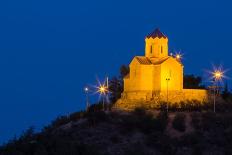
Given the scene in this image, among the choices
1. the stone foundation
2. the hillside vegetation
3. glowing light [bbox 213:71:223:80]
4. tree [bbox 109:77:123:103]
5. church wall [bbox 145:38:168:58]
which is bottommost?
the hillside vegetation

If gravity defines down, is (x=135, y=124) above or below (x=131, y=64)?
below

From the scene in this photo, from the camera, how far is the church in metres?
71.4

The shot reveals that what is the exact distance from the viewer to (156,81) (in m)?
71.9

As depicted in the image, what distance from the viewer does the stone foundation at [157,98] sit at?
71.0 meters

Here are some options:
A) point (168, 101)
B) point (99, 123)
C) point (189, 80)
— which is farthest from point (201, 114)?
point (189, 80)

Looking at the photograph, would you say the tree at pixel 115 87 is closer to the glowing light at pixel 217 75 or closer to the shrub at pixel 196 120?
the glowing light at pixel 217 75

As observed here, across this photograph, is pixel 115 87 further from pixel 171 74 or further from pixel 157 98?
pixel 157 98

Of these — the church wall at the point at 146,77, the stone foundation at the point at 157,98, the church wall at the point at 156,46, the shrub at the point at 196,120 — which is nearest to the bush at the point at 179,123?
the shrub at the point at 196,120

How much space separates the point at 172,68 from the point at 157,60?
1.61 m

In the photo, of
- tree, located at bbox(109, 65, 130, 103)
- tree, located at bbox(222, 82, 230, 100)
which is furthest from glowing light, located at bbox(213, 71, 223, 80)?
tree, located at bbox(109, 65, 130, 103)

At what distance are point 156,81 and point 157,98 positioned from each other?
1719 millimetres

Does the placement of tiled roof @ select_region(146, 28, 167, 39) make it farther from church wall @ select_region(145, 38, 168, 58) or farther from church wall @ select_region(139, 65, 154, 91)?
church wall @ select_region(139, 65, 154, 91)

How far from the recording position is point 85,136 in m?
65.8

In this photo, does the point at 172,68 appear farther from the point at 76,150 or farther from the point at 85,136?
the point at 76,150
